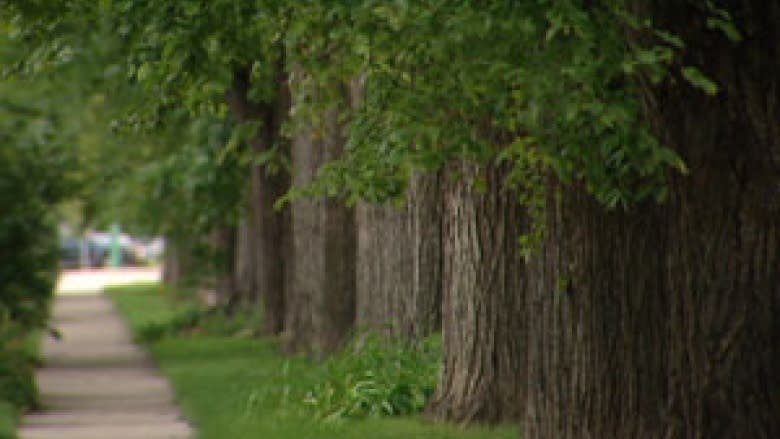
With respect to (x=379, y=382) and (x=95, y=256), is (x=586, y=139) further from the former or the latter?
(x=95, y=256)

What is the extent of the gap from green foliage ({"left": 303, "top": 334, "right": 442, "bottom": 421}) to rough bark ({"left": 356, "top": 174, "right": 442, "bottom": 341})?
190mm

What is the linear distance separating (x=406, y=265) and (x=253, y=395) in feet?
5.63

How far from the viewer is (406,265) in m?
17.6

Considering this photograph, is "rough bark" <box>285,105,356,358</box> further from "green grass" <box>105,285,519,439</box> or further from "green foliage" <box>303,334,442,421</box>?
"green foliage" <box>303,334,442,421</box>

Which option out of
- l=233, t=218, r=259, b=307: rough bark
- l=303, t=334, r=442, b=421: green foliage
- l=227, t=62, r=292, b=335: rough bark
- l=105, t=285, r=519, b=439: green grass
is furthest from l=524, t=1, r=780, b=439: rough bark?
l=233, t=218, r=259, b=307: rough bark

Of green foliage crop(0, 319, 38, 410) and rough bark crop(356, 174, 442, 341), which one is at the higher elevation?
rough bark crop(356, 174, 442, 341)

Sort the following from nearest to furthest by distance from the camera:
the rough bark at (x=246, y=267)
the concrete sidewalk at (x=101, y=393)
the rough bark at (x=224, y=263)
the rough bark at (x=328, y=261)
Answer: the concrete sidewalk at (x=101, y=393)
the rough bark at (x=328, y=261)
the rough bark at (x=246, y=267)
the rough bark at (x=224, y=263)

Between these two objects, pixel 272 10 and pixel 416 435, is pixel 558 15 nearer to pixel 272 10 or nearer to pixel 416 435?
pixel 272 10

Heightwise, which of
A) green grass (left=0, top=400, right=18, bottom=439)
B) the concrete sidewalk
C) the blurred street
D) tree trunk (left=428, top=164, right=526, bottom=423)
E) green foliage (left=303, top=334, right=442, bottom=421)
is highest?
tree trunk (left=428, top=164, right=526, bottom=423)

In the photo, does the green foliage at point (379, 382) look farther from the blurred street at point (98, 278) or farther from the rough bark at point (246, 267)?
the blurred street at point (98, 278)

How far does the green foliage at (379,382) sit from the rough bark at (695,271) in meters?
4.75

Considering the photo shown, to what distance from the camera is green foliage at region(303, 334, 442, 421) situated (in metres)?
15.6

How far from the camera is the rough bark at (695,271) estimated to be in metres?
10.5

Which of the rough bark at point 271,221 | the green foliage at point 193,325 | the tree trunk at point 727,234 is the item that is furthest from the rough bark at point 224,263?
the tree trunk at point 727,234
